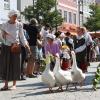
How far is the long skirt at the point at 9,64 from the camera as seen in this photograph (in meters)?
12.5

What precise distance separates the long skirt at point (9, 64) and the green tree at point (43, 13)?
29.5 meters

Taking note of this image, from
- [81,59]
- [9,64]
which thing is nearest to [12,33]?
[9,64]

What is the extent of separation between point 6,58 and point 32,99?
2.02 m

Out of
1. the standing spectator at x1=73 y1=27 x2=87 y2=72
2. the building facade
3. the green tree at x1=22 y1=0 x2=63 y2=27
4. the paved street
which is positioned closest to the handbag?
the paved street

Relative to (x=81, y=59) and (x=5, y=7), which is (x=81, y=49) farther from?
(x=5, y=7)

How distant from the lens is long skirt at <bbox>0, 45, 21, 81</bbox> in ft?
40.9

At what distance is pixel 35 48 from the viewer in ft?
55.8

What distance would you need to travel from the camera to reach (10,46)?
1238cm

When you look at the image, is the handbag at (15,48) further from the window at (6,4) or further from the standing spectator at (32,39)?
the window at (6,4)

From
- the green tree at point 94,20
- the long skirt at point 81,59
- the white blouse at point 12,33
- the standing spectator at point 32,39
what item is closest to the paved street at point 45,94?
the white blouse at point 12,33

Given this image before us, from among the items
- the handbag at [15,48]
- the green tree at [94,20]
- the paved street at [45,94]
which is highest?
the green tree at [94,20]

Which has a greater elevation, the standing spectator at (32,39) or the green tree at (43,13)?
the green tree at (43,13)

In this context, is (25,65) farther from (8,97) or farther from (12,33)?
(8,97)

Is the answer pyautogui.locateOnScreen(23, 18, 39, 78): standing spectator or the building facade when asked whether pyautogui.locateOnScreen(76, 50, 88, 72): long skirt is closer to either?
pyautogui.locateOnScreen(23, 18, 39, 78): standing spectator
